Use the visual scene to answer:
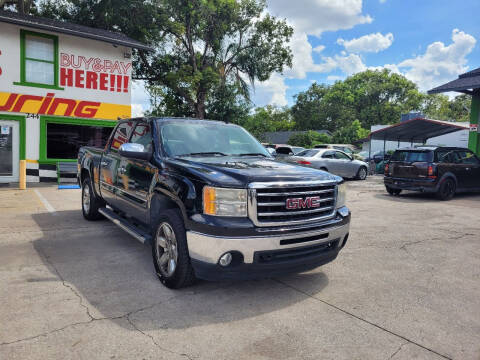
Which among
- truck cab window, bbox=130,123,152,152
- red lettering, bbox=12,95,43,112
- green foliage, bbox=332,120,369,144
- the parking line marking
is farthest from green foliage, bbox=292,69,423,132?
truck cab window, bbox=130,123,152,152

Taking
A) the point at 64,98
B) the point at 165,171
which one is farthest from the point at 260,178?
the point at 64,98

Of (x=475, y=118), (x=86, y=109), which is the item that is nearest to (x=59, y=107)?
(x=86, y=109)

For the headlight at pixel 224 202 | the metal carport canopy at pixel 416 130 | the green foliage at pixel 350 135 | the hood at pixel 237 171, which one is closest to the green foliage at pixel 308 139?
the green foliage at pixel 350 135

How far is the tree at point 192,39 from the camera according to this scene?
20.3 meters

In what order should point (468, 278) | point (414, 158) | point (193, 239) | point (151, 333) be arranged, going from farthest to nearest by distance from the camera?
point (414, 158) < point (468, 278) < point (193, 239) < point (151, 333)

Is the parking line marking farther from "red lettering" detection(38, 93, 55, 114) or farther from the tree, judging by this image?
the tree

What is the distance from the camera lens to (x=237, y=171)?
11.8 feet

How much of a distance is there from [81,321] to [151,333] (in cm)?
64

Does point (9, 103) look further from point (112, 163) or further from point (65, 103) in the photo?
point (112, 163)

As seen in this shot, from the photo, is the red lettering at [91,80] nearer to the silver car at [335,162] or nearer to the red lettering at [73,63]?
the red lettering at [73,63]

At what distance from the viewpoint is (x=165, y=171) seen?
158 inches

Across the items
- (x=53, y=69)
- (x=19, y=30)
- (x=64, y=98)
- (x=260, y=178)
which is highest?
(x=19, y=30)

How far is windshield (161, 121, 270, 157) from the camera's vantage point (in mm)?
4547

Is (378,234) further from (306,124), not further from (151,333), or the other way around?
(306,124)
